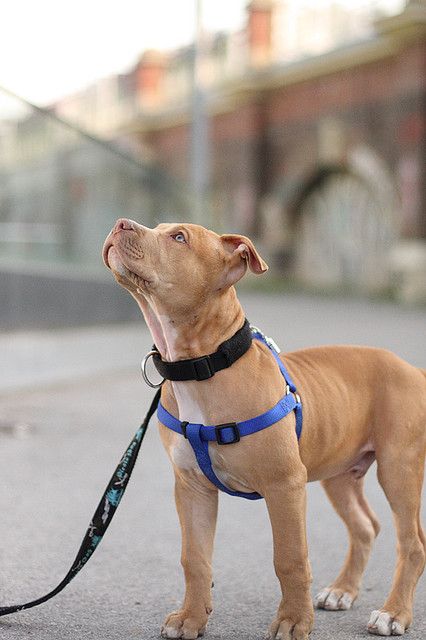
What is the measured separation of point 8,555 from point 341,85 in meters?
22.0

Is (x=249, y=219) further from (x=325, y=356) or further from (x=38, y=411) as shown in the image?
(x=325, y=356)

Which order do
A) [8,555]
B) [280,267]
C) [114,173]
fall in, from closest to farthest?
[8,555], [114,173], [280,267]

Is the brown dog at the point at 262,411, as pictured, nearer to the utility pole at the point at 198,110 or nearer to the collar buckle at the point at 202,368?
the collar buckle at the point at 202,368

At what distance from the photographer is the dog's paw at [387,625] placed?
410 centimetres

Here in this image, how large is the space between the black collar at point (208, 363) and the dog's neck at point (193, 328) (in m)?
0.02

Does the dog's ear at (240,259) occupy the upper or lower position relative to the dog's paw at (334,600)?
upper

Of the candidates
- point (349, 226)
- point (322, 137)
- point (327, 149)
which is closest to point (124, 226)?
point (349, 226)

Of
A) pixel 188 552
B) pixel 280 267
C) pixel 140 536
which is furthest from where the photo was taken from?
pixel 280 267

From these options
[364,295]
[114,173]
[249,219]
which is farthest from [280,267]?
[114,173]

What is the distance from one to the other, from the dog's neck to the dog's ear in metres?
0.08

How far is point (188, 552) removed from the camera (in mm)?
4016

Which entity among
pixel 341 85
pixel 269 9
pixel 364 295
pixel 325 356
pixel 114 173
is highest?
pixel 269 9

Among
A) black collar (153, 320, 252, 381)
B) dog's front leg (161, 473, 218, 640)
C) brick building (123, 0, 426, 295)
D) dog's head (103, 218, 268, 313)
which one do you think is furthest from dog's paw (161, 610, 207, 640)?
brick building (123, 0, 426, 295)

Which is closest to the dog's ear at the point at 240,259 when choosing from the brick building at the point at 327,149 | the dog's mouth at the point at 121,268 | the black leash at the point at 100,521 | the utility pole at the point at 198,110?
the dog's mouth at the point at 121,268
